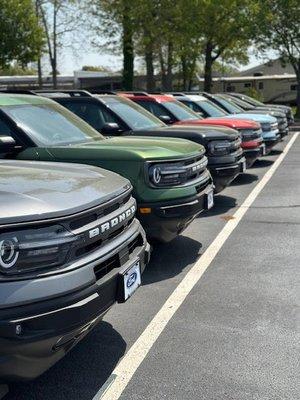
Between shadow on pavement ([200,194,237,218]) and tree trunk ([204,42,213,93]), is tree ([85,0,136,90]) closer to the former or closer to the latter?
tree trunk ([204,42,213,93])

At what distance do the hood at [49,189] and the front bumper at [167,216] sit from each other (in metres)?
1.28

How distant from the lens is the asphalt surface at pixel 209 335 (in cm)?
342

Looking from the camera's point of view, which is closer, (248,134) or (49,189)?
(49,189)

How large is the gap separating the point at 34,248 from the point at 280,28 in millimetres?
31744

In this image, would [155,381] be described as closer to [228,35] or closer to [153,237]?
[153,237]

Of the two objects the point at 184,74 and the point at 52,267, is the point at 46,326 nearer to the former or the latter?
the point at 52,267

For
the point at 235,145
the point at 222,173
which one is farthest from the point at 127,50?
the point at 222,173

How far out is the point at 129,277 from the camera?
138 inches

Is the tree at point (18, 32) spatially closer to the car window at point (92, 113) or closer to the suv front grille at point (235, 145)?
the car window at point (92, 113)

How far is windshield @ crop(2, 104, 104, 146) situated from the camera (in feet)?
18.6

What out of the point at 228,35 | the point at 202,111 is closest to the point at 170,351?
the point at 202,111

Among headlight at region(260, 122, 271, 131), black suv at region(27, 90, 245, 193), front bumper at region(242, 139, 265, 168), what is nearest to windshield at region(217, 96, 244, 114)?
headlight at region(260, 122, 271, 131)

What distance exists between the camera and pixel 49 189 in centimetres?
323

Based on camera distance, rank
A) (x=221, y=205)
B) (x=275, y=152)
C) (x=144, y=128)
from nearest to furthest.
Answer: (x=144, y=128), (x=221, y=205), (x=275, y=152)
